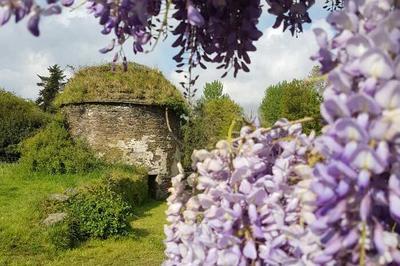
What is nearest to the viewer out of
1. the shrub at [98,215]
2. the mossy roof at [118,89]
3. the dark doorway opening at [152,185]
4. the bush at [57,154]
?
the shrub at [98,215]

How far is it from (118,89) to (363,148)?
25.2m

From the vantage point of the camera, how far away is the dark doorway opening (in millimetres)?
26270

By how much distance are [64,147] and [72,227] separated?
971 cm

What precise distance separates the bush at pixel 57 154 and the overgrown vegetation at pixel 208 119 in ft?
14.4

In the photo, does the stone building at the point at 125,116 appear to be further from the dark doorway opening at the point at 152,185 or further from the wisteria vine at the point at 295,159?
the wisteria vine at the point at 295,159

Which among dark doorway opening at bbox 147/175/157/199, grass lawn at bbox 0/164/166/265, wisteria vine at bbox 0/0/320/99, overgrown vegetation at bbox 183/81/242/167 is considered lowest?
grass lawn at bbox 0/164/166/265

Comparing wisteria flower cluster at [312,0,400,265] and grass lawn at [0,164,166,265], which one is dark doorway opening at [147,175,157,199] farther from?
wisteria flower cluster at [312,0,400,265]

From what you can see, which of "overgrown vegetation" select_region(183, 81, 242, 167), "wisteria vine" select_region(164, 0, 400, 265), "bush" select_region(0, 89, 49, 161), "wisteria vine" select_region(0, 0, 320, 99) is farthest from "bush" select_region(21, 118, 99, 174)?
"wisteria vine" select_region(164, 0, 400, 265)

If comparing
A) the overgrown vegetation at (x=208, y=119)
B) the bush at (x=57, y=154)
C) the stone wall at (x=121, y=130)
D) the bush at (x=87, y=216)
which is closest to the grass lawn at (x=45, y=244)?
the bush at (x=87, y=216)

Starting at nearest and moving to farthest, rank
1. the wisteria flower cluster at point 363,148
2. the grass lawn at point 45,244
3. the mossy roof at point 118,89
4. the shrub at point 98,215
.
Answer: the wisteria flower cluster at point 363,148
the grass lawn at point 45,244
the shrub at point 98,215
the mossy roof at point 118,89

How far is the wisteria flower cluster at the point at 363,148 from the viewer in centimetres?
99

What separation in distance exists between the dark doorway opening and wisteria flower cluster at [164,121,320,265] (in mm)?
24717

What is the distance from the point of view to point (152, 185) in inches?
1044

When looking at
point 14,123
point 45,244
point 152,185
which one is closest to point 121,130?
point 152,185
